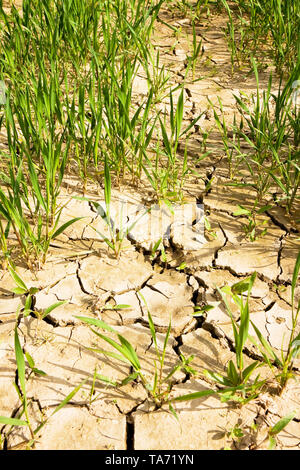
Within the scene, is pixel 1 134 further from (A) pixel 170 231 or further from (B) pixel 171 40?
(B) pixel 171 40

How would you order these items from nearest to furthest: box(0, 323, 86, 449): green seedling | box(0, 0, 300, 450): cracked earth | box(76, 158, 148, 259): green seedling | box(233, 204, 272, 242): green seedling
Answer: box(0, 323, 86, 449): green seedling → box(0, 0, 300, 450): cracked earth → box(76, 158, 148, 259): green seedling → box(233, 204, 272, 242): green seedling

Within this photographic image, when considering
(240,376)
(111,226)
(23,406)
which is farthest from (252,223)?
(23,406)

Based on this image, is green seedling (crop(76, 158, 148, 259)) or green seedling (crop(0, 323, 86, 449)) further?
green seedling (crop(76, 158, 148, 259))

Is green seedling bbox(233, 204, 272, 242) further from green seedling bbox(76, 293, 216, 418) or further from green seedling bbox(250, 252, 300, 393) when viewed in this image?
green seedling bbox(76, 293, 216, 418)

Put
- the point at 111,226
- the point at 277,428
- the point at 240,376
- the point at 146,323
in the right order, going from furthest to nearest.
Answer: the point at 111,226 < the point at 146,323 < the point at 240,376 < the point at 277,428

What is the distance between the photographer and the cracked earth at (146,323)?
1533 mm

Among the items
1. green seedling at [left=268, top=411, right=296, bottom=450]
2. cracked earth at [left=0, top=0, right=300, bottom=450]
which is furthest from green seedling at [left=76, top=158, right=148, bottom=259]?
green seedling at [left=268, top=411, right=296, bottom=450]

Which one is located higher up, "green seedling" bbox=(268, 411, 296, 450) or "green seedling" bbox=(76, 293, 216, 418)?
"green seedling" bbox=(76, 293, 216, 418)

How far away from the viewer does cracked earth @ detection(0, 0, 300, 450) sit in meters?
1.53

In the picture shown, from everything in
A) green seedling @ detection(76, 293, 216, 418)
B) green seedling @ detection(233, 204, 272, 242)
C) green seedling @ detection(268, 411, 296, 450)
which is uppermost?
green seedling @ detection(233, 204, 272, 242)

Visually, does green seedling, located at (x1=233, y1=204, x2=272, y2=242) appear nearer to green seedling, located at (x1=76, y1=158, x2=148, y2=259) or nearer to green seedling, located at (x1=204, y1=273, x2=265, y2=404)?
green seedling, located at (x1=76, y1=158, x2=148, y2=259)

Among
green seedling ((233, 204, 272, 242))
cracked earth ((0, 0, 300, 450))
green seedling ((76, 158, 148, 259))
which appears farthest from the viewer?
green seedling ((233, 204, 272, 242))

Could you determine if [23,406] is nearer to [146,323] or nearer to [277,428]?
[146,323]

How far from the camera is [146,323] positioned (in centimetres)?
186
